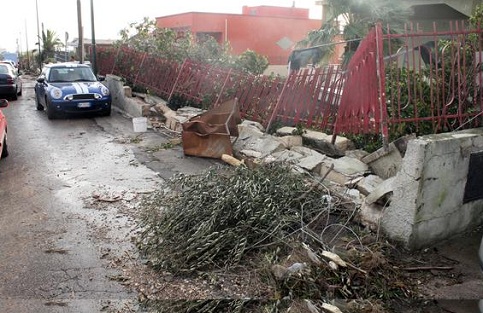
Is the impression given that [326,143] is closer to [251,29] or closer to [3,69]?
[3,69]

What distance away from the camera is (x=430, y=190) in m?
A: 4.31

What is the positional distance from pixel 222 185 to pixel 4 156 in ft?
18.6

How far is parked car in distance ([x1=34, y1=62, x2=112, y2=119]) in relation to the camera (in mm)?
12531

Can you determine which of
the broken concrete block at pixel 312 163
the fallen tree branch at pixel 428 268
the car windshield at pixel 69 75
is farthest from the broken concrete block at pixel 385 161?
the car windshield at pixel 69 75

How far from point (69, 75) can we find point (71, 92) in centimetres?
121

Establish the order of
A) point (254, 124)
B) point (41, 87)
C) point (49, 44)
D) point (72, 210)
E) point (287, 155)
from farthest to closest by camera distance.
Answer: point (49, 44), point (41, 87), point (254, 124), point (287, 155), point (72, 210)

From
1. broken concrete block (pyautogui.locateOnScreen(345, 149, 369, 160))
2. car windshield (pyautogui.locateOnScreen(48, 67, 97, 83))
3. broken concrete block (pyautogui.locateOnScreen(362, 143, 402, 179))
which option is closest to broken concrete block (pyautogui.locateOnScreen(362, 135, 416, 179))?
broken concrete block (pyautogui.locateOnScreen(362, 143, 402, 179))

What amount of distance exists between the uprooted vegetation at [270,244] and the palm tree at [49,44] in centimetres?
4563

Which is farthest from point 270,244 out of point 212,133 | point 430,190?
point 212,133

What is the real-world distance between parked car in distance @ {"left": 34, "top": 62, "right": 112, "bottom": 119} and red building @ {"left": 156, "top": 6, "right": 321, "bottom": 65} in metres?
12.5

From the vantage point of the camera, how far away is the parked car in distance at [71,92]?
12.5 meters

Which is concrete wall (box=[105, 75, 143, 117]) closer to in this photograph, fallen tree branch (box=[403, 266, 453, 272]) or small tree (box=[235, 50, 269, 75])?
small tree (box=[235, 50, 269, 75])

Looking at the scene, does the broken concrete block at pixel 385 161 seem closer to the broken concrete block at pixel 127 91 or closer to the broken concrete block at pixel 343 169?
the broken concrete block at pixel 343 169

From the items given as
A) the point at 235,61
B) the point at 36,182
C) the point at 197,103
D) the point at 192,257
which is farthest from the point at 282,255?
the point at 235,61
